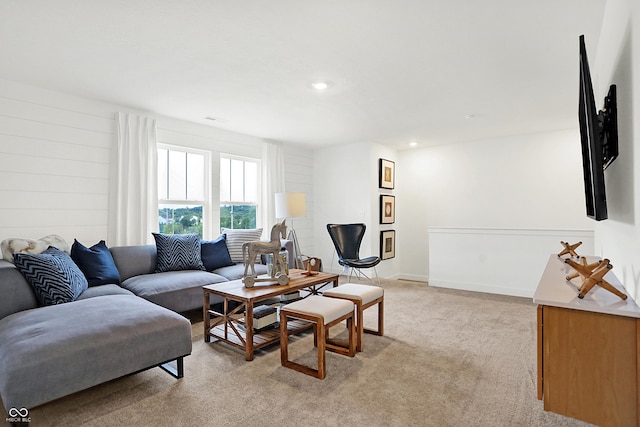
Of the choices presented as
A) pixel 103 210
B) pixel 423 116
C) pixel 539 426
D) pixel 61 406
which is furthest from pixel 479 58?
pixel 103 210

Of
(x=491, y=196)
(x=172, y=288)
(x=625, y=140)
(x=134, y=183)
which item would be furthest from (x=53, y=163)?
(x=491, y=196)

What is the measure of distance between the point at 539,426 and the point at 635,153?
1.44 metres

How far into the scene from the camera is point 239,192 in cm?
544

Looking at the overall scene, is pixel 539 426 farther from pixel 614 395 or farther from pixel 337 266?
pixel 337 266

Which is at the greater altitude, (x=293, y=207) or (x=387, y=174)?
(x=387, y=174)

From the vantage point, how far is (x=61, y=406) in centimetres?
202

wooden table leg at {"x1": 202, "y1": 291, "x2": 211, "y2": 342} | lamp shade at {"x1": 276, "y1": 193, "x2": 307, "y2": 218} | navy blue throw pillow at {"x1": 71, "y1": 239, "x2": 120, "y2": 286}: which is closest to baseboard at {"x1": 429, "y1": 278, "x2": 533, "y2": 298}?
lamp shade at {"x1": 276, "y1": 193, "x2": 307, "y2": 218}

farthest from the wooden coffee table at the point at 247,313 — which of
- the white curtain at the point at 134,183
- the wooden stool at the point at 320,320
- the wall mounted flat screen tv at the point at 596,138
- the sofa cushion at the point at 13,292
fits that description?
the wall mounted flat screen tv at the point at 596,138

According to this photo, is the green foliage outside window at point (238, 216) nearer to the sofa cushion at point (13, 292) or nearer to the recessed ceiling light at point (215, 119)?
the recessed ceiling light at point (215, 119)

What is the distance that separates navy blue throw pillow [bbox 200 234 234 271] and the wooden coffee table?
1.03 meters

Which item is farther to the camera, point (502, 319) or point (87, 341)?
point (502, 319)

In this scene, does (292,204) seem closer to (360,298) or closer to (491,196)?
(360,298)

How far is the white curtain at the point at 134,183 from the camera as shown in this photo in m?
3.93

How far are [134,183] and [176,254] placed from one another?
1.02m
